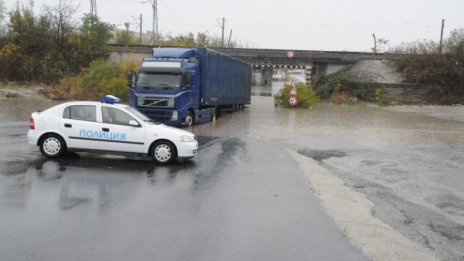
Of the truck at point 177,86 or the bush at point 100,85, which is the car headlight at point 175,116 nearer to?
the truck at point 177,86

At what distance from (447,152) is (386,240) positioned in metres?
11.2

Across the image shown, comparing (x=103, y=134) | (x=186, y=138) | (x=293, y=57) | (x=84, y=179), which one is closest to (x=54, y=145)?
(x=103, y=134)

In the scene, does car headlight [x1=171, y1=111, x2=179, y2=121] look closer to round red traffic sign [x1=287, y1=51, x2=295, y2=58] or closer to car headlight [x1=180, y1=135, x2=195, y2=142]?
car headlight [x1=180, y1=135, x2=195, y2=142]

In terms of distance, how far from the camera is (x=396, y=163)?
559 inches

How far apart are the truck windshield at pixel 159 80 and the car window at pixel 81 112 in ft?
29.6

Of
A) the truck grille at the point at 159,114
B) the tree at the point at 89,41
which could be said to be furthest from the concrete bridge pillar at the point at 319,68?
the truck grille at the point at 159,114

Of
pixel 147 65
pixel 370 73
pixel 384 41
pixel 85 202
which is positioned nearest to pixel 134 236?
pixel 85 202

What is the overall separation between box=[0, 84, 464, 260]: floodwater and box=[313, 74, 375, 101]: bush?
25.7 metres

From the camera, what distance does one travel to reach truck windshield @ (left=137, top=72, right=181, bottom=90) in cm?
2108

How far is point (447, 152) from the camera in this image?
1670 cm

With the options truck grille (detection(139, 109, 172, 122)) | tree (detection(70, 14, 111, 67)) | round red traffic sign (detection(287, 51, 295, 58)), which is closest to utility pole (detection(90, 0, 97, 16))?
tree (detection(70, 14, 111, 67))

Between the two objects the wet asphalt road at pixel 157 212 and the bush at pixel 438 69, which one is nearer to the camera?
the wet asphalt road at pixel 157 212

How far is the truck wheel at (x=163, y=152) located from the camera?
11977mm

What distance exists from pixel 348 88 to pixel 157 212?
47.3 meters
